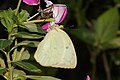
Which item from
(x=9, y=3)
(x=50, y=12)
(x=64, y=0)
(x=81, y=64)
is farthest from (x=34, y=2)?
(x=81, y=64)

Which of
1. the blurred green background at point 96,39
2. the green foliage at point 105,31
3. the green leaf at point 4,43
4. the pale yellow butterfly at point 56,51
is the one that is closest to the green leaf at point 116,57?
the blurred green background at point 96,39

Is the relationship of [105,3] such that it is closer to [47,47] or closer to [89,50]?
[89,50]

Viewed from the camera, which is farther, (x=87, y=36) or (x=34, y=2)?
(x=87, y=36)

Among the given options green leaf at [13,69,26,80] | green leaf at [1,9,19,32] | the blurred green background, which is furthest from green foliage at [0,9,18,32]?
the blurred green background

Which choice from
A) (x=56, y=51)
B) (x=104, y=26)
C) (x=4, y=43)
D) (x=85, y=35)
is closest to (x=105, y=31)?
(x=104, y=26)

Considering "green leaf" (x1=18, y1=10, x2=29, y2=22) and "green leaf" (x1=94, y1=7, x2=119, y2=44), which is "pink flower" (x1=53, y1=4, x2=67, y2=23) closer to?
"green leaf" (x1=18, y1=10, x2=29, y2=22)

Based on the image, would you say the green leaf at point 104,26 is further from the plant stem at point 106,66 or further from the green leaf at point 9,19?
the green leaf at point 9,19
